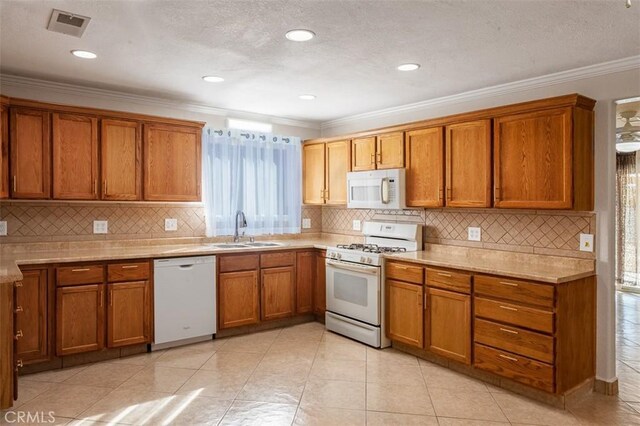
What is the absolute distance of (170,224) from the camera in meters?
4.61

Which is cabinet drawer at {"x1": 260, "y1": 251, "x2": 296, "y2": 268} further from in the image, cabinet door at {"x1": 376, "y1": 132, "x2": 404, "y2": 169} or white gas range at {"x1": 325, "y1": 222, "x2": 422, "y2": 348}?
cabinet door at {"x1": 376, "y1": 132, "x2": 404, "y2": 169}

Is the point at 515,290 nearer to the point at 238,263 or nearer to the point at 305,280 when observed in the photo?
the point at 305,280

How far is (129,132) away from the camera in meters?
4.08

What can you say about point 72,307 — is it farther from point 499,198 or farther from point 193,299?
point 499,198

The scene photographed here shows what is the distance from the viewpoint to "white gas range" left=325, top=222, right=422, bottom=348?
407cm

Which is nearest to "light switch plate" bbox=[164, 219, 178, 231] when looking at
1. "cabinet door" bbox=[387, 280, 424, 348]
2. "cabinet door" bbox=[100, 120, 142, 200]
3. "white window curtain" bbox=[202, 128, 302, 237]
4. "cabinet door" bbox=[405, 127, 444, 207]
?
"white window curtain" bbox=[202, 128, 302, 237]

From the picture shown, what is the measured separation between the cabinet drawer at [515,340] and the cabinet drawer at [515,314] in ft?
0.15

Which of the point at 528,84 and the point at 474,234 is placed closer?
the point at 528,84

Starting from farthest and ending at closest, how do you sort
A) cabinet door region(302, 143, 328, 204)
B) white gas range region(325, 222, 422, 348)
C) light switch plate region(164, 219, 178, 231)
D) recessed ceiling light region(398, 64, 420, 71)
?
cabinet door region(302, 143, 328, 204), light switch plate region(164, 219, 178, 231), white gas range region(325, 222, 422, 348), recessed ceiling light region(398, 64, 420, 71)

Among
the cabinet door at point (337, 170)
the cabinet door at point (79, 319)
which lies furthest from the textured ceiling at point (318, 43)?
the cabinet door at point (79, 319)

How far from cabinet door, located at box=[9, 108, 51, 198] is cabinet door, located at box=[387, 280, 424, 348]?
10.4 feet

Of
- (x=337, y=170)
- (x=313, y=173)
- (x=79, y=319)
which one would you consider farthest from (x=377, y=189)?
(x=79, y=319)

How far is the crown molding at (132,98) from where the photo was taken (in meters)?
3.74

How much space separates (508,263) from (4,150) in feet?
13.8
